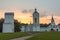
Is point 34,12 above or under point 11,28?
above

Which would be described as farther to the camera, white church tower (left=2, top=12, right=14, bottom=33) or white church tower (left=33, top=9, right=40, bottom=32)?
white church tower (left=33, top=9, right=40, bottom=32)

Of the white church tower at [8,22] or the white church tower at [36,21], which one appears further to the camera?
the white church tower at [36,21]

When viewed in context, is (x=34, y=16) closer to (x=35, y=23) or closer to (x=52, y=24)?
(x=35, y=23)

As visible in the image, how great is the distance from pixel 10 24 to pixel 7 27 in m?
2.02

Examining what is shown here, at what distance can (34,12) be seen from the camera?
97.7m

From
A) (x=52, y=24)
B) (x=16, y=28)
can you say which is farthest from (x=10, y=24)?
(x=52, y=24)

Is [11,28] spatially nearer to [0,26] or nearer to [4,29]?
[4,29]

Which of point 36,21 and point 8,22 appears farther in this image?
point 36,21

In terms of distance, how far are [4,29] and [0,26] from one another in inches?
336

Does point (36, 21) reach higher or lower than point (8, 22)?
higher

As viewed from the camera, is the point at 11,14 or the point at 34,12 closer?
the point at 11,14

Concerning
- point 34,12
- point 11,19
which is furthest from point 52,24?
point 11,19

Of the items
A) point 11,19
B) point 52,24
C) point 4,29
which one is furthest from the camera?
point 52,24

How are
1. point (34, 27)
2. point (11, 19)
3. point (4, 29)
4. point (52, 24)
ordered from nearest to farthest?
point (4, 29) → point (11, 19) → point (34, 27) → point (52, 24)
